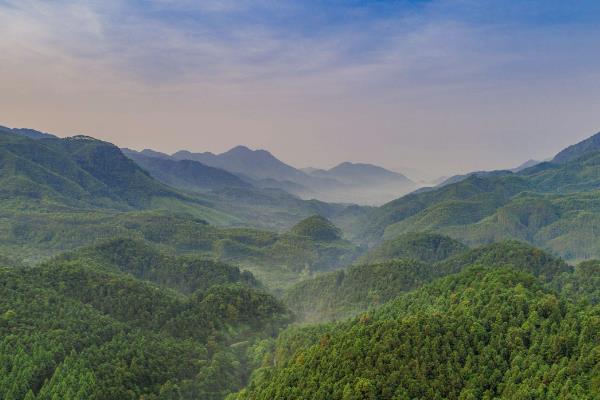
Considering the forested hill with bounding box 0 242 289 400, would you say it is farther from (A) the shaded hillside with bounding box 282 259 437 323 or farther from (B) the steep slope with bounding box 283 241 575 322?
(B) the steep slope with bounding box 283 241 575 322

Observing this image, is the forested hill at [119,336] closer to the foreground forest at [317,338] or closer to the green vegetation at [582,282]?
the foreground forest at [317,338]

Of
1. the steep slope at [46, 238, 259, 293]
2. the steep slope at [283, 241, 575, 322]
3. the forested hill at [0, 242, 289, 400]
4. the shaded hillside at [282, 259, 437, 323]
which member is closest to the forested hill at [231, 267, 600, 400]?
the forested hill at [0, 242, 289, 400]

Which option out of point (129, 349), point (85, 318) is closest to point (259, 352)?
point (129, 349)

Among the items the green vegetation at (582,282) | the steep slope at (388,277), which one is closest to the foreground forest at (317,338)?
the green vegetation at (582,282)

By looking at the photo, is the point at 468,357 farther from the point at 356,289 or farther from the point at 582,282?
the point at 356,289

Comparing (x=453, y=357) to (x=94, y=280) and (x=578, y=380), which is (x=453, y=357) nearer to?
(x=578, y=380)
